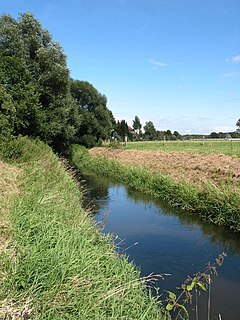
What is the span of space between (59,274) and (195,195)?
29.4 feet

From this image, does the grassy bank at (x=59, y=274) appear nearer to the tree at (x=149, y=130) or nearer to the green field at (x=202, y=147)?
the green field at (x=202, y=147)

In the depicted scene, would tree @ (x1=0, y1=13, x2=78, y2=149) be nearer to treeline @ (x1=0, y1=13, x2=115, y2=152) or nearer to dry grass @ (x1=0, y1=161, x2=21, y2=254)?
treeline @ (x1=0, y1=13, x2=115, y2=152)

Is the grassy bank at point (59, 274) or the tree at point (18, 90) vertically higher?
the tree at point (18, 90)

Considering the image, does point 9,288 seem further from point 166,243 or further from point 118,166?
point 118,166

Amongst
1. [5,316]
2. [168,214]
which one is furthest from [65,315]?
[168,214]

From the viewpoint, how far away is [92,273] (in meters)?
4.58

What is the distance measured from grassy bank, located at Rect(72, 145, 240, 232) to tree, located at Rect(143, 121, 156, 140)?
7919 centimetres

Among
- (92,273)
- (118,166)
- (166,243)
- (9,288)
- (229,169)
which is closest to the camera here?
(9,288)

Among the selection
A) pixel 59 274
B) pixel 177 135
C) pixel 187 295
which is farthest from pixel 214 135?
pixel 59 274

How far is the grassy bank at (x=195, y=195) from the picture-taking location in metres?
10.2

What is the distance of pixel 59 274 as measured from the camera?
4.29 m

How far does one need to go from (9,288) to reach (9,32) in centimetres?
2660

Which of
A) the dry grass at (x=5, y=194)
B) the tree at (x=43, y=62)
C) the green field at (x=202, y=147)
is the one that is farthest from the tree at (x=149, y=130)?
the dry grass at (x=5, y=194)

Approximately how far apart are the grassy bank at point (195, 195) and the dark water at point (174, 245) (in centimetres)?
45
